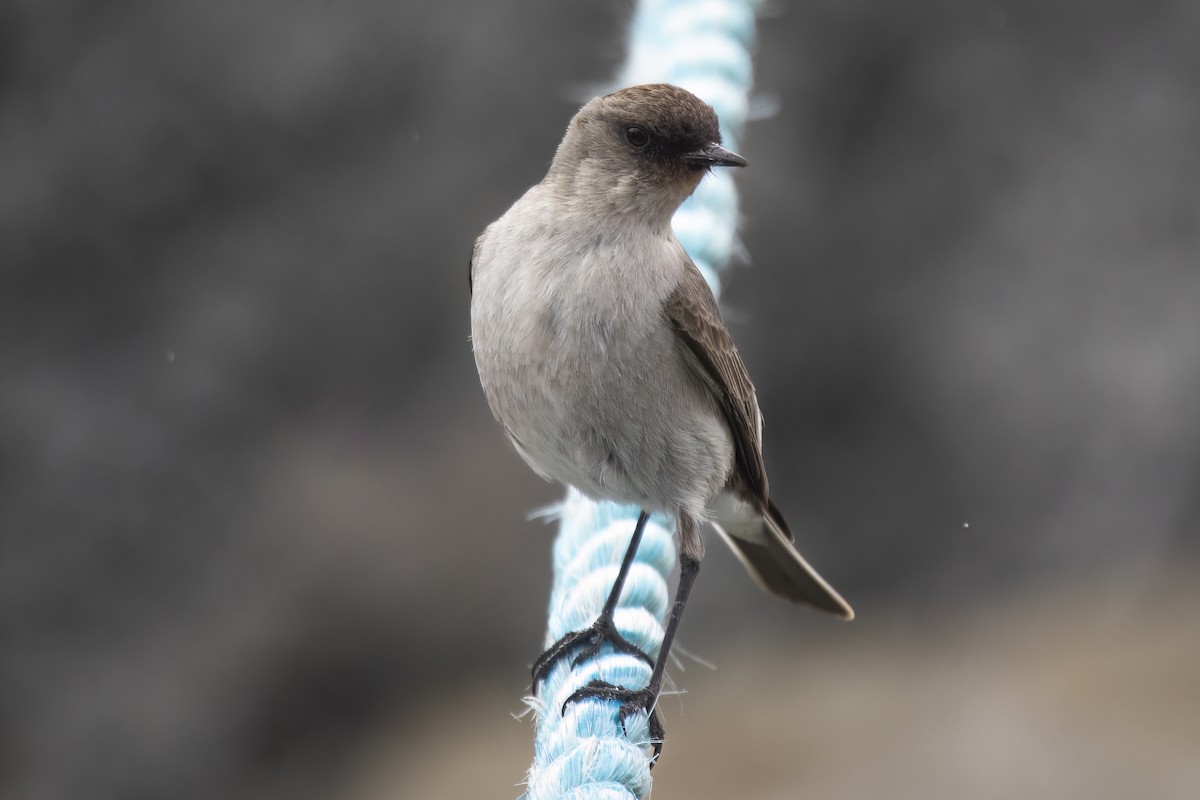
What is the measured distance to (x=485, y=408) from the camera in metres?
5.31

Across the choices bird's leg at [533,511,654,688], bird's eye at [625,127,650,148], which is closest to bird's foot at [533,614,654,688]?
bird's leg at [533,511,654,688]

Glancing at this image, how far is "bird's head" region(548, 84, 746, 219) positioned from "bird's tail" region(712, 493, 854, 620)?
754 mm

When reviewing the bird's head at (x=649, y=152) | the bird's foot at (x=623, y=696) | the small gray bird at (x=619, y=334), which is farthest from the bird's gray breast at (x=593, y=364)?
the bird's foot at (x=623, y=696)

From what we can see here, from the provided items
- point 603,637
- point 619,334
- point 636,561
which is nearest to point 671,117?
point 619,334

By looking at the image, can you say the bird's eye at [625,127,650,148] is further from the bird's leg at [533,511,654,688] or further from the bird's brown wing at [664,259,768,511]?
the bird's leg at [533,511,654,688]

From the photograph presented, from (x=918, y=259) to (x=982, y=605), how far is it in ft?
4.99

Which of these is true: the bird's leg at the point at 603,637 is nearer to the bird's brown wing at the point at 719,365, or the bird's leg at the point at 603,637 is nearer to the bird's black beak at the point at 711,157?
the bird's brown wing at the point at 719,365

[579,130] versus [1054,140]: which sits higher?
[1054,140]

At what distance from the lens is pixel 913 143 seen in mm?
5676

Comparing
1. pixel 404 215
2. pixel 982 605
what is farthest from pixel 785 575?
pixel 982 605

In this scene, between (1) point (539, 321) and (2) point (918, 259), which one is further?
(2) point (918, 259)

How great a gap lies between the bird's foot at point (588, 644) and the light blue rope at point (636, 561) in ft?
0.07

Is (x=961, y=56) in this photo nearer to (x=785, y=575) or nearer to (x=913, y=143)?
(x=913, y=143)

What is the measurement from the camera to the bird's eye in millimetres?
2633
